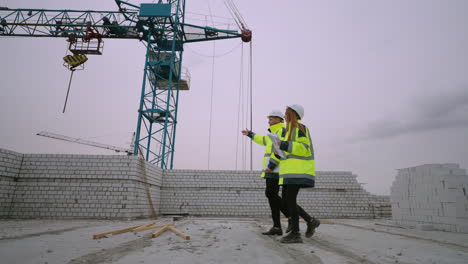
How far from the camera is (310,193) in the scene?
33.3 ft

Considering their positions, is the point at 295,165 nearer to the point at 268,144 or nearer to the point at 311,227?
the point at 268,144

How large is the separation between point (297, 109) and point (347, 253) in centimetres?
151

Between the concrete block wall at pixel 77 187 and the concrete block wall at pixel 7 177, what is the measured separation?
0.11m

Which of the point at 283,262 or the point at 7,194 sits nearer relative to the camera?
the point at 283,262

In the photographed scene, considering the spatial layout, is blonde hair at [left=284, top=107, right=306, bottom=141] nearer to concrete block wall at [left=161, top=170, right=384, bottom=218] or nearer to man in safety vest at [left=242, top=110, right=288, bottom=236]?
man in safety vest at [left=242, top=110, right=288, bottom=236]

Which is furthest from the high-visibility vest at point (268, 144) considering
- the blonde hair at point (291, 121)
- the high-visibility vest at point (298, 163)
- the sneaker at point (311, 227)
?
the sneaker at point (311, 227)

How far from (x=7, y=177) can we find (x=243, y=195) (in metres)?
8.04

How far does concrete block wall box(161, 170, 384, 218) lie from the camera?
9.99 m

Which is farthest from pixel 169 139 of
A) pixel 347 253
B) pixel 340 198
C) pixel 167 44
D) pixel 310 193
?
pixel 347 253

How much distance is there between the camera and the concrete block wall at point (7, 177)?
6.79m

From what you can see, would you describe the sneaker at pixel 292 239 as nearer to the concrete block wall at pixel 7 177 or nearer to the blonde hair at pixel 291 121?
the blonde hair at pixel 291 121

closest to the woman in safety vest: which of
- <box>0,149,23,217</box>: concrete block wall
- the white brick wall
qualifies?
the white brick wall

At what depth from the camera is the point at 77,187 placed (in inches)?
284

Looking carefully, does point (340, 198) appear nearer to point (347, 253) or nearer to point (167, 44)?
point (347, 253)
